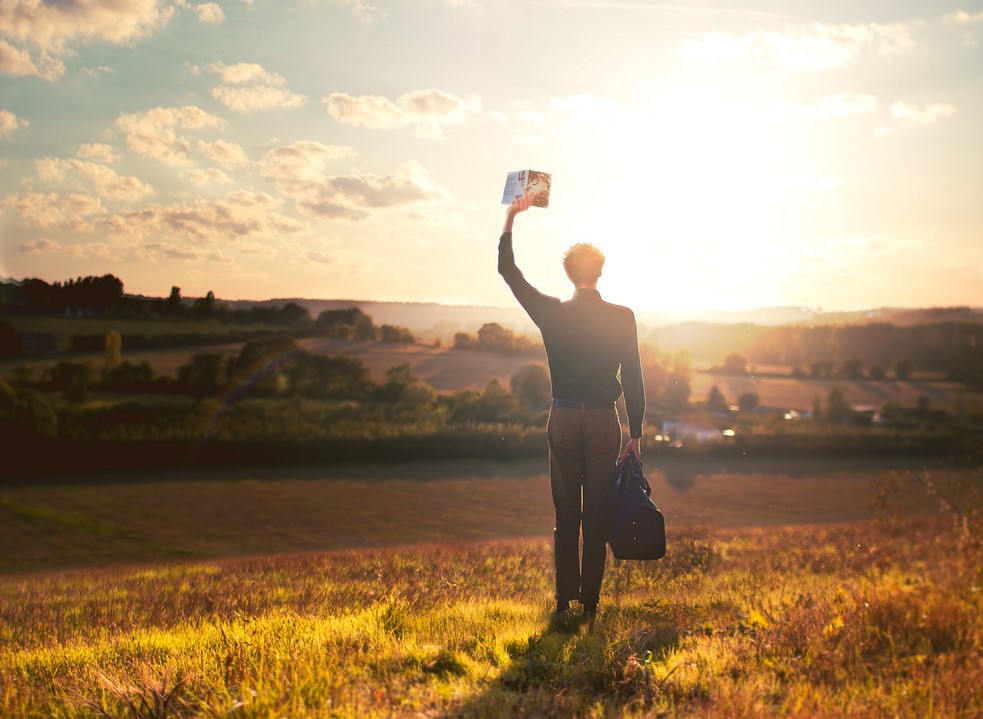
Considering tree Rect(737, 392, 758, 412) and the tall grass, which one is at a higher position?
the tall grass

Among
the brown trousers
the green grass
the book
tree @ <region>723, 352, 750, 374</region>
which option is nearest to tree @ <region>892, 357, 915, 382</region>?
tree @ <region>723, 352, 750, 374</region>

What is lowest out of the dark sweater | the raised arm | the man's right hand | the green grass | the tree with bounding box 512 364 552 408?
the tree with bounding box 512 364 552 408

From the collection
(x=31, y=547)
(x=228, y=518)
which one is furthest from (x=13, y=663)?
(x=228, y=518)

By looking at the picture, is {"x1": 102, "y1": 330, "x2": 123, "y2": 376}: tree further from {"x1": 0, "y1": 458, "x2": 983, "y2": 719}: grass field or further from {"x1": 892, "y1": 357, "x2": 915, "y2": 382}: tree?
{"x1": 892, "y1": 357, "x2": 915, "y2": 382}: tree

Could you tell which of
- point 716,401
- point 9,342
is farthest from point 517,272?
point 9,342

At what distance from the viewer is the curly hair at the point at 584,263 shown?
5602mm

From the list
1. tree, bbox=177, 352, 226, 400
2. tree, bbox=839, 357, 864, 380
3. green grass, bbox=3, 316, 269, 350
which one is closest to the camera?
tree, bbox=177, 352, 226, 400

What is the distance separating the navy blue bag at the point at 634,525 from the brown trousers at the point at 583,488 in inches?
3.7

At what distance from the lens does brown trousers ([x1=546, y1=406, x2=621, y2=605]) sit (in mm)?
5465

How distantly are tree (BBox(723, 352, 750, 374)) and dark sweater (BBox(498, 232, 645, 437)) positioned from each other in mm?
62766

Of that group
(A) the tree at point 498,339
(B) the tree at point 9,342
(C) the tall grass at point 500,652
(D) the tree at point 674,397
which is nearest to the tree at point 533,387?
(D) the tree at point 674,397

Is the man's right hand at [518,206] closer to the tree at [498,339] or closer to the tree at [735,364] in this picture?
the tree at [498,339]

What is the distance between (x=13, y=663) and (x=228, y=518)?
1979 centimetres

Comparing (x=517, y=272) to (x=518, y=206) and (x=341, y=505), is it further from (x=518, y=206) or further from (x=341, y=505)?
(x=341, y=505)
